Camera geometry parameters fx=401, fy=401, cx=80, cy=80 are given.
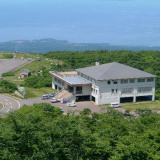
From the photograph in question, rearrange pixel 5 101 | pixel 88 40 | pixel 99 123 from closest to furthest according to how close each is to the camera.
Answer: pixel 99 123 < pixel 5 101 < pixel 88 40

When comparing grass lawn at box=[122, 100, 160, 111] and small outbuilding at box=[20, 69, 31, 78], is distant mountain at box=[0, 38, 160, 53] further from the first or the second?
grass lawn at box=[122, 100, 160, 111]

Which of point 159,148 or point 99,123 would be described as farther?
point 99,123

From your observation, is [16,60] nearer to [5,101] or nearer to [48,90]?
[48,90]

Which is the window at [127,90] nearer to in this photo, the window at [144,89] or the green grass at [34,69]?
the window at [144,89]

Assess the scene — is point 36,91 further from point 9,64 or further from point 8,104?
point 9,64

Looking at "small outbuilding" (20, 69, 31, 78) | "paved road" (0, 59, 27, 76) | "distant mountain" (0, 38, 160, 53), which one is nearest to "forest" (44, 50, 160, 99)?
"small outbuilding" (20, 69, 31, 78)

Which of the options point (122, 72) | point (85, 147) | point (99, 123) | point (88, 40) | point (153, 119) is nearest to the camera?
point (85, 147)

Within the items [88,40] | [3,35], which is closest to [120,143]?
[88,40]
